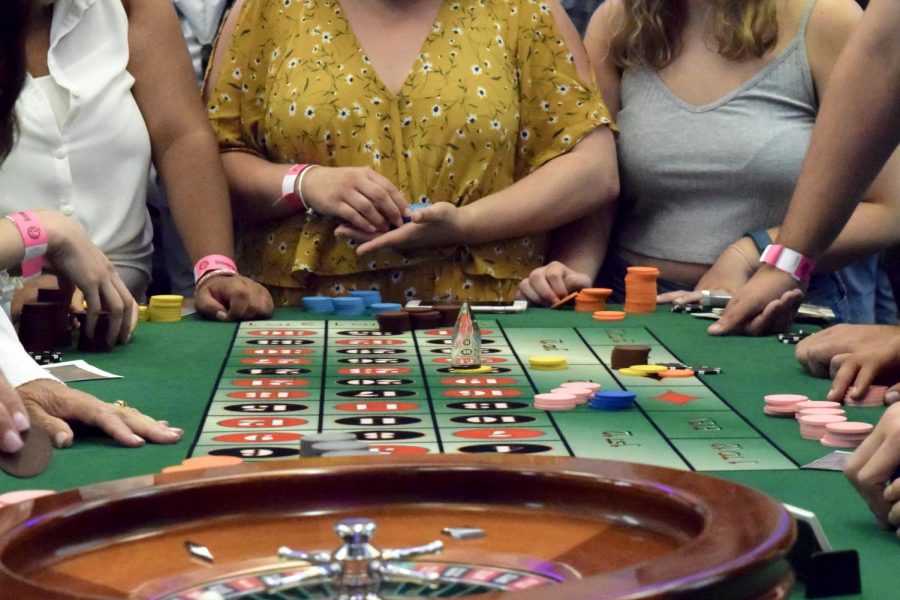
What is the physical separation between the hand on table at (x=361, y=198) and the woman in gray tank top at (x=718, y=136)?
50 cm

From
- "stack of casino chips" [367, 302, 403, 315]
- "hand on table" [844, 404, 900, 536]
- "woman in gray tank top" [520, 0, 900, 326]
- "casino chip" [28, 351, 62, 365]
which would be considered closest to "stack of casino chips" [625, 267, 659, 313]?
"woman in gray tank top" [520, 0, 900, 326]

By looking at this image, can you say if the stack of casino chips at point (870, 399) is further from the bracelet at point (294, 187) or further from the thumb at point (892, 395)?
the bracelet at point (294, 187)

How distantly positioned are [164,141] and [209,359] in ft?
3.86

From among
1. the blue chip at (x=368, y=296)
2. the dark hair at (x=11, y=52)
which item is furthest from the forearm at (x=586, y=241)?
the dark hair at (x=11, y=52)

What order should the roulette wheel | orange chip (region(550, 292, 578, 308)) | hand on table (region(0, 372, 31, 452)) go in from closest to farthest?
the roulette wheel
hand on table (region(0, 372, 31, 452))
orange chip (region(550, 292, 578, 308))

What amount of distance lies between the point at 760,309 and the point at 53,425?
1489 millimetres

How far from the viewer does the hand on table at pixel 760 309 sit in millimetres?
2605

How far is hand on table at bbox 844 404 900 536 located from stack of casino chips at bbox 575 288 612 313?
1697 mm

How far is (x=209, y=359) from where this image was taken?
2314mm

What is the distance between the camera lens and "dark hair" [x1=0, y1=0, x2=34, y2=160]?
186 cm

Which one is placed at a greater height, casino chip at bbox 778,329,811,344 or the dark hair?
the dark hair

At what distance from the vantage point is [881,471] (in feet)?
4.06

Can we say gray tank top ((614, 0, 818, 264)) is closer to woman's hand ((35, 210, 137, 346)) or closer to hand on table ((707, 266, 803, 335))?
hand on table ((707, 266, 803, 335))

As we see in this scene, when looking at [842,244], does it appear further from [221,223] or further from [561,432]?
[561,432]
